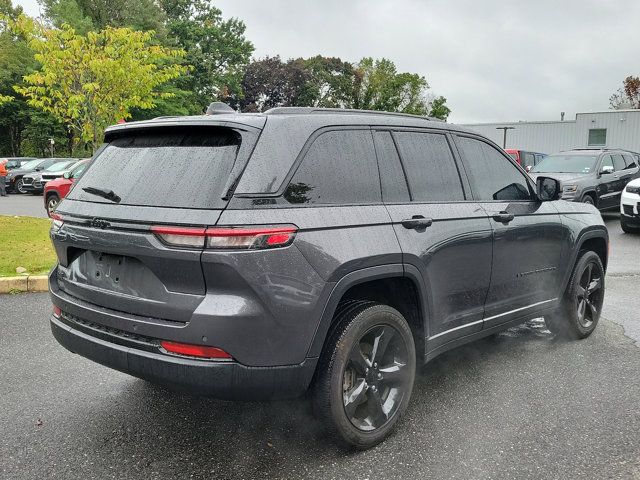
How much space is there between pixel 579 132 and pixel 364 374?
3389 centimetres

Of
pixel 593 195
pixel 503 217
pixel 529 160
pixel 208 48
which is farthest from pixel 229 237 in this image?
pixel 208 48

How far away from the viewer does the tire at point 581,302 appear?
488 centimetres

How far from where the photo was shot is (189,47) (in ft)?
158

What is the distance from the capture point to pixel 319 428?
3.35 m

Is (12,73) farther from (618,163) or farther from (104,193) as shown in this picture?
(104,193)

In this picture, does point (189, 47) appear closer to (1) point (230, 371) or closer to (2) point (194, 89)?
(2) point (194, 89)

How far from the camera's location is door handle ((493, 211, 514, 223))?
12.9 feet

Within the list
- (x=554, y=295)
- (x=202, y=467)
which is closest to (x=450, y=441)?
(x=202, y=467)

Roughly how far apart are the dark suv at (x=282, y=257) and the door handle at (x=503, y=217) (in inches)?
2.1

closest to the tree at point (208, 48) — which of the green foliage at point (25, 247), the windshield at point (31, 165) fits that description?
the windshield at point (31, 165)

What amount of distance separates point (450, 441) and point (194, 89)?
4742 cm

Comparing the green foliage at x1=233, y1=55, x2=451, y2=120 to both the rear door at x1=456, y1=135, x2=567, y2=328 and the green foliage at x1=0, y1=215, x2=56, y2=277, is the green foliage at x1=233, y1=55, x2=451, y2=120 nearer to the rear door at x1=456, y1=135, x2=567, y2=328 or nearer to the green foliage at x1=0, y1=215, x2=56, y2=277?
the green foliage at x1=0, y1=215, x2=56, y2=277

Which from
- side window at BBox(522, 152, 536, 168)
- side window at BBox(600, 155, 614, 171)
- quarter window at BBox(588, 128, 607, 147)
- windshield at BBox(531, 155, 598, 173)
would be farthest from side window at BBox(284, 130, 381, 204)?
quarter window at BBox(588, 128, 607, 147)

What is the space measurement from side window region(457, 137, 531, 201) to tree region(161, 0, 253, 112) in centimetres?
4207
